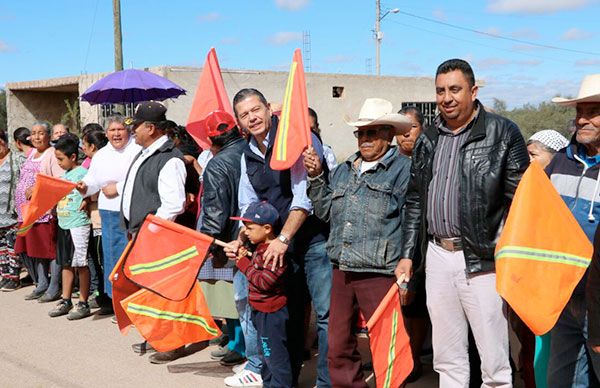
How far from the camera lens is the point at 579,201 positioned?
3508 millimetres

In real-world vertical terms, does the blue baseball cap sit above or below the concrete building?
below

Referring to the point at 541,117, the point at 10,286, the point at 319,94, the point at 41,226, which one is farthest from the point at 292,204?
the point at 541,117

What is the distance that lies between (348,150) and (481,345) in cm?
2139

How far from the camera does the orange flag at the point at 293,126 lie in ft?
14.4

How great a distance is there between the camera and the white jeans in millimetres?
3652

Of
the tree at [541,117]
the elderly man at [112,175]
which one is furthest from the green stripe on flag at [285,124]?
the tree at [541,117]

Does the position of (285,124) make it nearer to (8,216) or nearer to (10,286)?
(8,216)

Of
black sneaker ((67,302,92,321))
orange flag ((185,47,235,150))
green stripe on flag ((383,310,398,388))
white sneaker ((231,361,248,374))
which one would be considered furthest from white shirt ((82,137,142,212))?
green stripe on flag ((383,310,398,388))

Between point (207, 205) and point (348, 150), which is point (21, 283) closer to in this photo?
point (207, 205)

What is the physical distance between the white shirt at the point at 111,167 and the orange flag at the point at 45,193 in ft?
1.12

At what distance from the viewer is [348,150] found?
81.8 feet

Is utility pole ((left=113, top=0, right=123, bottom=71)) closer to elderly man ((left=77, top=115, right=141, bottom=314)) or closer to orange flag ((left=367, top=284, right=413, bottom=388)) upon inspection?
elderly man ((left=77, top=115, right=141, bottom=314))

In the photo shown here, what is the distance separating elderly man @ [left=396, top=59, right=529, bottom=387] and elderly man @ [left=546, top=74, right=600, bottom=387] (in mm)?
250

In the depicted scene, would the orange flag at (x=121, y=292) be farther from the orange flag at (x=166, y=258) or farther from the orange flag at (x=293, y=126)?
the orange flag at (x=293, y=126)
